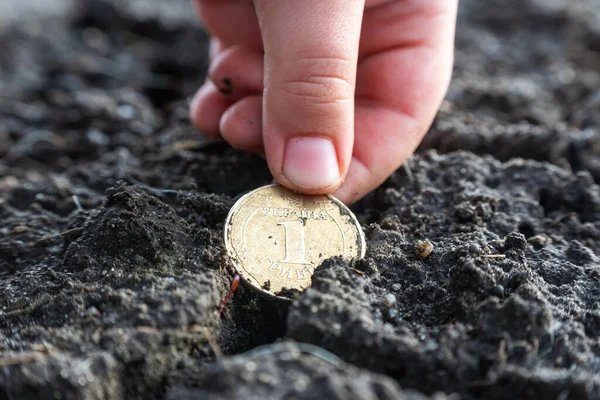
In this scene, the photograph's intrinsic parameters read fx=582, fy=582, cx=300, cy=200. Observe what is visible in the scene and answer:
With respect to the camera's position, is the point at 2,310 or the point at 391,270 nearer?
the point at 2,310

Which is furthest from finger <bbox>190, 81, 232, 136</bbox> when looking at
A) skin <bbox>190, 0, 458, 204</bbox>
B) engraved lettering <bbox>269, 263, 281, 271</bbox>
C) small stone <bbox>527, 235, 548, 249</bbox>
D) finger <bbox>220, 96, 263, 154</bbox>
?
small stone <bbox>527, 235, 548, 249</bbox>

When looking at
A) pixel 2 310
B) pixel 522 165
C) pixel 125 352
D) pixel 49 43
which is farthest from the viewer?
pixel 49 43

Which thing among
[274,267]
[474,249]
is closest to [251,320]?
[274,267]

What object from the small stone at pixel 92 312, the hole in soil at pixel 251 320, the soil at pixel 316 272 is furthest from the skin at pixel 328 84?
the small stone at pixel 92 312

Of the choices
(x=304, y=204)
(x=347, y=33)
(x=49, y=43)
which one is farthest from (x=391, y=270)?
(x=49, y=43)

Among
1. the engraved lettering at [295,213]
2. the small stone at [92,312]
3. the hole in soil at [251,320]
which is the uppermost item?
the engraved lettering at [295,213]

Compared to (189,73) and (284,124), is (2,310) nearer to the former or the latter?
(284,124)

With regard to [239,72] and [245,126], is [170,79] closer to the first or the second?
[239,72]

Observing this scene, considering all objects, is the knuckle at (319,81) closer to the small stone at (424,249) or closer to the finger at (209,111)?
the small stone at (424,249)

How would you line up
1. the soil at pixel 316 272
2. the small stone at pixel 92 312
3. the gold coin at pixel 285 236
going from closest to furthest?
1. the soil at pixel 316 272
2. the small stone at pixel 92 312
3. the gold coin at pixel 285 236
